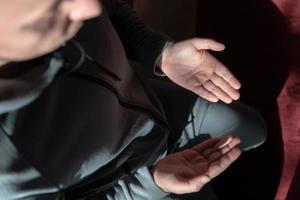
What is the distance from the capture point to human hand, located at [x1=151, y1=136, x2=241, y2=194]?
0.63 metres

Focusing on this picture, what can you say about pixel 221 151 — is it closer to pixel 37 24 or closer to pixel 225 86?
pixel 225 86

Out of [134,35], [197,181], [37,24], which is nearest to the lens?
[37,24]

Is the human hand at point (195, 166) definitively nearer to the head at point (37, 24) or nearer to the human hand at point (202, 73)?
the human hand at point (202, 73)

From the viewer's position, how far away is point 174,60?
70 cm

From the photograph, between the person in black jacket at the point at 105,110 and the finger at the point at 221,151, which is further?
the finger at the point at 221,151

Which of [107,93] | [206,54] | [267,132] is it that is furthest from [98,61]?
[267,132]

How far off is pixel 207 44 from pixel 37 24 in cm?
28

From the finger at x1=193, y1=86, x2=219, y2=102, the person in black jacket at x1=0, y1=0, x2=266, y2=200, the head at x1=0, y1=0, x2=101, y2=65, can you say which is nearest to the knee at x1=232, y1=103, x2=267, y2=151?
the person in black jacket at x1=0, y1=0, x2=266, y2=200

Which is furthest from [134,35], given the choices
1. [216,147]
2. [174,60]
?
[216,147]

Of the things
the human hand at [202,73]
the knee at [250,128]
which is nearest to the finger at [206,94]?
the human hand at [202,73]

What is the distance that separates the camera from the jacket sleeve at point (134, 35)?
726 mm

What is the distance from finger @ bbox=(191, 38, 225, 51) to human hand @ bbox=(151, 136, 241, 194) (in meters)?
0.11

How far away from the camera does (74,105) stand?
0.62 metres

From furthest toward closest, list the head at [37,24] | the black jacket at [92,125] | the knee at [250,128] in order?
the knee at [250,128], the black jacket at [92,125], the head at [37,24]
